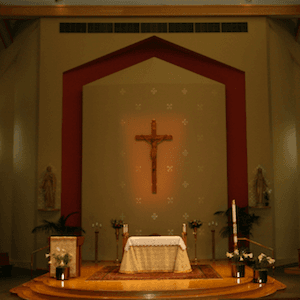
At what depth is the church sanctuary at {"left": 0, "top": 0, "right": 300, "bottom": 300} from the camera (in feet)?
32.7

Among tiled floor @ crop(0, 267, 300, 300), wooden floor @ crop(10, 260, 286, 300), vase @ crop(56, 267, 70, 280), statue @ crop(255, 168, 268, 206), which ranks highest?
statue @ crop(255, 168, 268, 206)

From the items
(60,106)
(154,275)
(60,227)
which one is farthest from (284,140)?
(60,227)

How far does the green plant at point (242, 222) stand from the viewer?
951 centimetres

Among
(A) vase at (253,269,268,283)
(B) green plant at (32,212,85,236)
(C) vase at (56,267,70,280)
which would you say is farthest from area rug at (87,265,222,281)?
(B) green plant at (32,212,85,236)

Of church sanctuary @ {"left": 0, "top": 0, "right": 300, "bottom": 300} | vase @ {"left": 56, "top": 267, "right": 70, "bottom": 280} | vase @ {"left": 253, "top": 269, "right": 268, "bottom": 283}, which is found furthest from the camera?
church sanctuary @ {"left": 0, "top": 0, "right": 300, "bottom": 300}

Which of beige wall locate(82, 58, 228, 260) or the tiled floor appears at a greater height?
beige wall locate(82, 58, 228, 260)

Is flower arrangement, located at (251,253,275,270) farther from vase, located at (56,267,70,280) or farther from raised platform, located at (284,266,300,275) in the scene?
vase, located at (56,267,70,280)

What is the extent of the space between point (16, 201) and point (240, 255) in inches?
230

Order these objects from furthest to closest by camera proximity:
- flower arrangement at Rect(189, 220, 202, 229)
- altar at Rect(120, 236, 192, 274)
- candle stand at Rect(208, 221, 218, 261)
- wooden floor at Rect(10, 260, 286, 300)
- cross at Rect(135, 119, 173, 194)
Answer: cross at Rect(135, 119, 173, 194) → candle stand at Rect(208, 221, 218, 261) → flower arrangement at Rect(189, 220, 202, 229) → altar at Rect(120, 236, 192, 274) → wooden floor at Rect(10, 260, 286, 300)

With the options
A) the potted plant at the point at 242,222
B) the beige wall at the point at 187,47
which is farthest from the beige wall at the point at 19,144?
the potted plant at the point at 242,222

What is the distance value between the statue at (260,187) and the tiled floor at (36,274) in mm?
1596

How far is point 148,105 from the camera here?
1036 centimetres

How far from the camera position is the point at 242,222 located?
31.1 ft

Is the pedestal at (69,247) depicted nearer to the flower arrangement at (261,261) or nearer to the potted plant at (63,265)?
the potted plant at (63,265)
